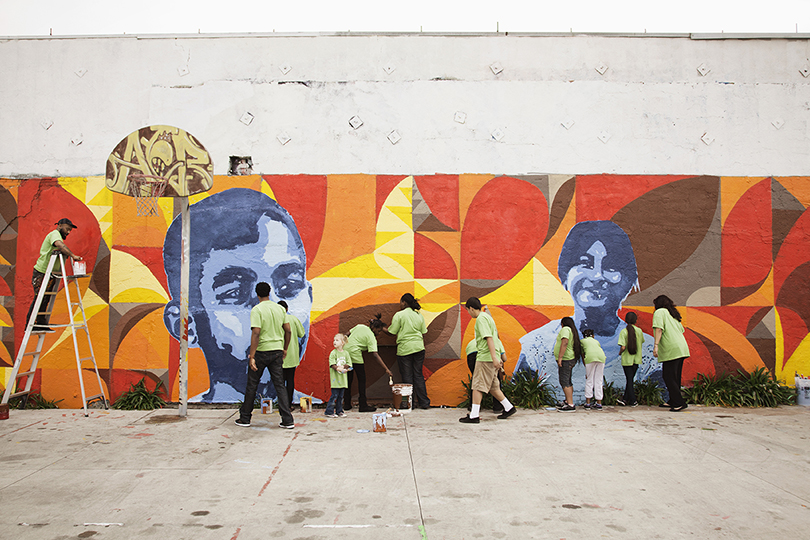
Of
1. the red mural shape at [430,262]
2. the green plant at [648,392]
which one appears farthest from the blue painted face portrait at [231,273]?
the green plant at [648,392]

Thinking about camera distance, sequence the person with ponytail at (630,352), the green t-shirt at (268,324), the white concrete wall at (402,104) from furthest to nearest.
Result: the white concrete wall at (402,104) → the person with ponytail at (630,352) → the green t-shirt at (268,324)

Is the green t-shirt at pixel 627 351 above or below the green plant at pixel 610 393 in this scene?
above

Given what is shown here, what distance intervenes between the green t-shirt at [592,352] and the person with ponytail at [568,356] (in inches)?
3.0

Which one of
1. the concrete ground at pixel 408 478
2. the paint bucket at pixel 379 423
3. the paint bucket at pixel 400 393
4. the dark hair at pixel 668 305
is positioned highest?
the dark hair at pixel 668 305

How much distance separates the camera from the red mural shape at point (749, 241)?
8.91 metres

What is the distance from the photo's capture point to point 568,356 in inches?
325

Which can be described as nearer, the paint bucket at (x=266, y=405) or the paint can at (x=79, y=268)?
the paint bucket at (x=266, y=405)

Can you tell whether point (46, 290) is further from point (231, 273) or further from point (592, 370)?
point (592, 370)

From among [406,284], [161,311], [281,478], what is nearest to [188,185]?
[161,311]

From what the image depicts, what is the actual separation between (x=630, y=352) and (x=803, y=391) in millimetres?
Answer: 3060

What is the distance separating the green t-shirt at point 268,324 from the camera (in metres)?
7.12

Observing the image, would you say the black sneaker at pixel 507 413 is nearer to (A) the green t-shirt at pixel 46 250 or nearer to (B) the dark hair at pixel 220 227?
(B) the dark hair at pixel 220 227

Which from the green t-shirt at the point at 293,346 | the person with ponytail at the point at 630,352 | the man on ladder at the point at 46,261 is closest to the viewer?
the green t-shirt at the point at 293,346

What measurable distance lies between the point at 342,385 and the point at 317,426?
82 cm
